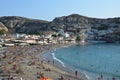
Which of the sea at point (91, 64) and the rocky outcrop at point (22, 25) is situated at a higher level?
the rocky outcrop at point (22, 25)

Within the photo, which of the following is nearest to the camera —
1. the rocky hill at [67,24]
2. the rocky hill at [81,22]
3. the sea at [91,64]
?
the sea at [91,64]

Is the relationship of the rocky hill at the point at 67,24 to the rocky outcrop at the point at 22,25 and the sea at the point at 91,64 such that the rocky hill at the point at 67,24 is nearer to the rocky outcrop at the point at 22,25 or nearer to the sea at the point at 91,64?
the rocky outcrop at the point at 22,25

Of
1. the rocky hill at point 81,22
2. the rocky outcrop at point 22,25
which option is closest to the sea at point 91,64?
the rocky hill at point 81,22

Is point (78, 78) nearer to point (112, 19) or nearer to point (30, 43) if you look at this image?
point (30, 43)

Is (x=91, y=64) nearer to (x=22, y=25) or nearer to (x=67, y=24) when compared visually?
(x=67, y=24)

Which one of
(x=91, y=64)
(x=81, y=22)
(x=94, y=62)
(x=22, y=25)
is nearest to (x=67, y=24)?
(x=81, y=22)

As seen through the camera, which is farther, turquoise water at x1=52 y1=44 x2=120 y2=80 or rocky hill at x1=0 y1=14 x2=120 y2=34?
rocky hill at x1=0 y1=14 x2=120 y2=34

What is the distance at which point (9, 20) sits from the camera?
636ft

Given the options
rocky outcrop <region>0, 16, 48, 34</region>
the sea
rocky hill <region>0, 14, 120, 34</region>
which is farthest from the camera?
rocky outcrop <region>0, 16, 48, 34</region>

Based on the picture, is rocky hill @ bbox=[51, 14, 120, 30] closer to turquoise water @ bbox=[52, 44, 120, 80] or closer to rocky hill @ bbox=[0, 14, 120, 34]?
rocky hill @ bbox=[0, 14, 120, 34]

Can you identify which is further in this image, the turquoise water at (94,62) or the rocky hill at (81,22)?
the rocky hill at (81,22)

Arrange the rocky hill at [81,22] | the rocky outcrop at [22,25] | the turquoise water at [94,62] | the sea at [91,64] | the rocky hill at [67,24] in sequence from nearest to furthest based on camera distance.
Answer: the sea at [91,64] < the turquoise water at [94,62] < the rocky hill at [67,24] < the rocky hill at [81,22] < the rocky outcrop at [22,25]

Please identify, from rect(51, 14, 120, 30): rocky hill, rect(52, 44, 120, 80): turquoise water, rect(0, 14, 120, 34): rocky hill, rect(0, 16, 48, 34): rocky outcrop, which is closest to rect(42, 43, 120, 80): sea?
rect(52, 44, 120, 80): turquoise water

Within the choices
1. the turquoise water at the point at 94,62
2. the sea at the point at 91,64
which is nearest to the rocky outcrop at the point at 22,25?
the turquoise water at the point at 94,62
